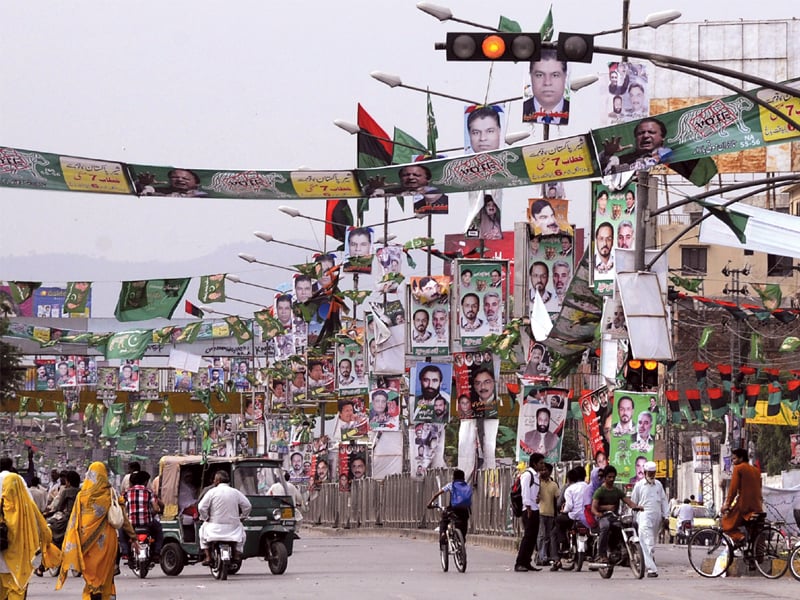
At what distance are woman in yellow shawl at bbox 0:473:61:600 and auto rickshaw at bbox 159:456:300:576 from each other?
977 cm

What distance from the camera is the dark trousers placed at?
25609 millimetres

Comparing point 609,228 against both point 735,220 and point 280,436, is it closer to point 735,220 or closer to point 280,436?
point 735,220

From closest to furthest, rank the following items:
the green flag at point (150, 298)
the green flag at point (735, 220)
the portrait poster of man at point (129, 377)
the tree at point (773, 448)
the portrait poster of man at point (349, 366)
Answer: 1. the green flag at point (735, 220)
2. the portrait poster of man at point (349, 366)
3. the green flag at point (150, 298)
4. the portrait poster of man at point (129, 377)
5. the tree at point (773, 448)

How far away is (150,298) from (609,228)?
34.7 meters

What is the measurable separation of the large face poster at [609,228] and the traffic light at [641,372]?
5.57ft

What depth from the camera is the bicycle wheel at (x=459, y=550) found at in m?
25.0

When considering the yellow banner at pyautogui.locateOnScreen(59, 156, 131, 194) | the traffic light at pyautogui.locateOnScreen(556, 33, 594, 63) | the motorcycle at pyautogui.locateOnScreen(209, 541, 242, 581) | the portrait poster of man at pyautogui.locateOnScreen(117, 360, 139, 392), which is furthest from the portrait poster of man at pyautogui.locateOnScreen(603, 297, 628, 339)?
the portrait poster of man at pyautogui.locateOnScreen(117, 360, 139, 392)

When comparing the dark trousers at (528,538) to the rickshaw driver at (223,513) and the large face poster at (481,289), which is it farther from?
the large face poster at (481,289)

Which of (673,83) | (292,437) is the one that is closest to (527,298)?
(292,437)

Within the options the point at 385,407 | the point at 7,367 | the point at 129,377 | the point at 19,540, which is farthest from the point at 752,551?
the point at 129,377

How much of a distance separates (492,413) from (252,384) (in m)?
47.7

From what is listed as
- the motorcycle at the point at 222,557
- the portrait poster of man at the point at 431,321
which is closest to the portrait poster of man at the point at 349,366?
the portrait poster of man at the point at 431,321

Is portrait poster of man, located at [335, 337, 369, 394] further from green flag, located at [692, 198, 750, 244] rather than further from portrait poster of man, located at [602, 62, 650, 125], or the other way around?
portrait poster of man, located at [602, 62, 650, 125]

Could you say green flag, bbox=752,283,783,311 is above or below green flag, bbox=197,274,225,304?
below
